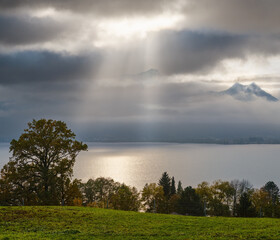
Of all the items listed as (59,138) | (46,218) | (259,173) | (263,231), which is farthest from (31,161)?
(259,173)

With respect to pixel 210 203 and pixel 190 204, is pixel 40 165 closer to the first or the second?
pixel 190 204

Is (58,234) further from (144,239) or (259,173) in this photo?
(259,173)

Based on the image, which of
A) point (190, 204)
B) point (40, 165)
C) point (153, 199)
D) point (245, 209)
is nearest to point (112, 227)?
point (40, 165)

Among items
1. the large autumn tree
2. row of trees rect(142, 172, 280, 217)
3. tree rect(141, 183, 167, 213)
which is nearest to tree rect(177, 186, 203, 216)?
row of trees rect(142, 172, 280, 217)

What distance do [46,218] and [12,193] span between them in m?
15.6

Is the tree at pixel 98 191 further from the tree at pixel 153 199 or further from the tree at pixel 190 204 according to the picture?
the tree at pixel 190 204

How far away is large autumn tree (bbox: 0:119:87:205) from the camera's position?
31.5 metres

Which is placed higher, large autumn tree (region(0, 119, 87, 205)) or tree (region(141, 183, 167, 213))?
large autumn tree (region(0, 119, 87, 205))

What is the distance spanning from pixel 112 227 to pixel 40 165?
19.4 metres

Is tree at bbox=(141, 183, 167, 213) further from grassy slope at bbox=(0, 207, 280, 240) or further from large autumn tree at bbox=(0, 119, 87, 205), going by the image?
grassy slope at bbox=(0, 207, 280, 240)

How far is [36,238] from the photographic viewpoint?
506 inches

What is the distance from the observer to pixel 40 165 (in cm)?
3262

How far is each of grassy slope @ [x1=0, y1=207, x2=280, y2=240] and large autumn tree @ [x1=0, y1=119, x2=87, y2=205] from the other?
1157cm

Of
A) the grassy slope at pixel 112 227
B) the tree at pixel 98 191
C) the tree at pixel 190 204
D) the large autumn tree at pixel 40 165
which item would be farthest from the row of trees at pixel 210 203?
the grassy slope at pixel 112 227
